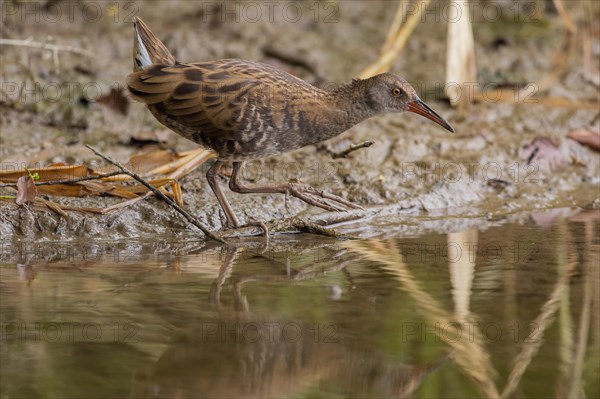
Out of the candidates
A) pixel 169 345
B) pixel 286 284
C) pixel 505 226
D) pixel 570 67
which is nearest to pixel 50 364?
pixel 169 345

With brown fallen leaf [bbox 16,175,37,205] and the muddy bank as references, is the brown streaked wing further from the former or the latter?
brown fallen leaf [bbox 16,175,37,205]

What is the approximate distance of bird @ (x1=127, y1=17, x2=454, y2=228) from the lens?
199 inches

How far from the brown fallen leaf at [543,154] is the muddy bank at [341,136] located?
0.10ft

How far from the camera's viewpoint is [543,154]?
668cm

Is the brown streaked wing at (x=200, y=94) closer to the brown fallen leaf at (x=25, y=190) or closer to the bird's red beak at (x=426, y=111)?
the brown fallen leaf at (x=25, y=190)

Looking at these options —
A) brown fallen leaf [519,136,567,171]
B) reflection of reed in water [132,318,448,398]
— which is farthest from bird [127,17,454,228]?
reflection of reed in water [132,318,448,398]

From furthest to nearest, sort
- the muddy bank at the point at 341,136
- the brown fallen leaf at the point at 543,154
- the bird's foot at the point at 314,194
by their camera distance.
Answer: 1. the brown fallen leaf at the point at 543,154
2. the muddy bank at the point at 341,136
3. the bird's foot at the point at 314,194

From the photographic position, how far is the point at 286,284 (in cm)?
410

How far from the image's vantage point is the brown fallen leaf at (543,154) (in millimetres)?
6629

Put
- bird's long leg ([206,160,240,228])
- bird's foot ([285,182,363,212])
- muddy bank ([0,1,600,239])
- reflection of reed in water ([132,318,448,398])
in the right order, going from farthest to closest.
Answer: muddy bank ([0,1,600,239]) < bird's foot ([285,182,363,212]) < bird's long leg ([206,160,240,228]) < reflection of reed in water ([132,318,448,398])

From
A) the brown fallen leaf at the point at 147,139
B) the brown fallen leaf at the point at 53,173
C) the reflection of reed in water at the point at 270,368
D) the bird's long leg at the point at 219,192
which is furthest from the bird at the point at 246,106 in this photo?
the reflection of reed in water at the point at 270,368

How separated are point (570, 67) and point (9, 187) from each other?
483cm

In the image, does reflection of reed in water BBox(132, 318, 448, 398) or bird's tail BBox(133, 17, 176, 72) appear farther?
bird's tail BBox(133, 17, 176, 72)

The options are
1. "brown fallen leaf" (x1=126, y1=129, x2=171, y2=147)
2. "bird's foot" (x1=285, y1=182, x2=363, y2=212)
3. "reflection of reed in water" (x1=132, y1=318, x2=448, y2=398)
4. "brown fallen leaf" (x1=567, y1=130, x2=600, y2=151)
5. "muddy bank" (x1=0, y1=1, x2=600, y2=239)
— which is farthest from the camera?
"brown fallen leaf" (x1=567, y1=130, x2=600, y2=151)
